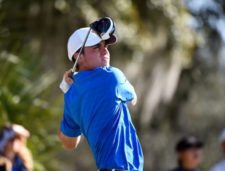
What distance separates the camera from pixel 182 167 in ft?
33.0

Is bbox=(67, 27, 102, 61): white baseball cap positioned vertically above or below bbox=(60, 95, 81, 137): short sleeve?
above

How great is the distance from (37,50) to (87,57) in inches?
370

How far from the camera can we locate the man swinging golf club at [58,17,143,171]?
19.9 feet

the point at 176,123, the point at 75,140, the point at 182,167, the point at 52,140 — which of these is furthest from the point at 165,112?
the point at 75,140

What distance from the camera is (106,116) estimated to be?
6.10 meters

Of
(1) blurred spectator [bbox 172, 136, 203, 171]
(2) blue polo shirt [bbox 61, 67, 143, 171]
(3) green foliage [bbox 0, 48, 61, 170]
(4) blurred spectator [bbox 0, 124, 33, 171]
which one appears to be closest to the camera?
(2) blue polo shirt [bbox 61, 67, 143, 171]

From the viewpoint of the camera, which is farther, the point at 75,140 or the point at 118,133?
the point at 75,140

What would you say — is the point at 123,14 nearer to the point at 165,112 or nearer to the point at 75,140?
the point at 165,112

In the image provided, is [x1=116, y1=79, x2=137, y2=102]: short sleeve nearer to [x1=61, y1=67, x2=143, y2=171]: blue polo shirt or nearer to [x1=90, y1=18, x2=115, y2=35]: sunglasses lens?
[x1=61, y1=67, x2=143, y2=171]: blue polo shirt

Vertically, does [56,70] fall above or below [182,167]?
below

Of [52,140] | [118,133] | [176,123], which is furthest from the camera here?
[176,123]

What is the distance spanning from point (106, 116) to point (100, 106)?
8 centimetres

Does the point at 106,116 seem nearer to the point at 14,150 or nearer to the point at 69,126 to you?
the point at 69,126

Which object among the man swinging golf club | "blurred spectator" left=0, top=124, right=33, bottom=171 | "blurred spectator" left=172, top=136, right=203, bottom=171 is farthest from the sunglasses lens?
"blurred spectator" left=172, top=136, right=203, bottom=171
